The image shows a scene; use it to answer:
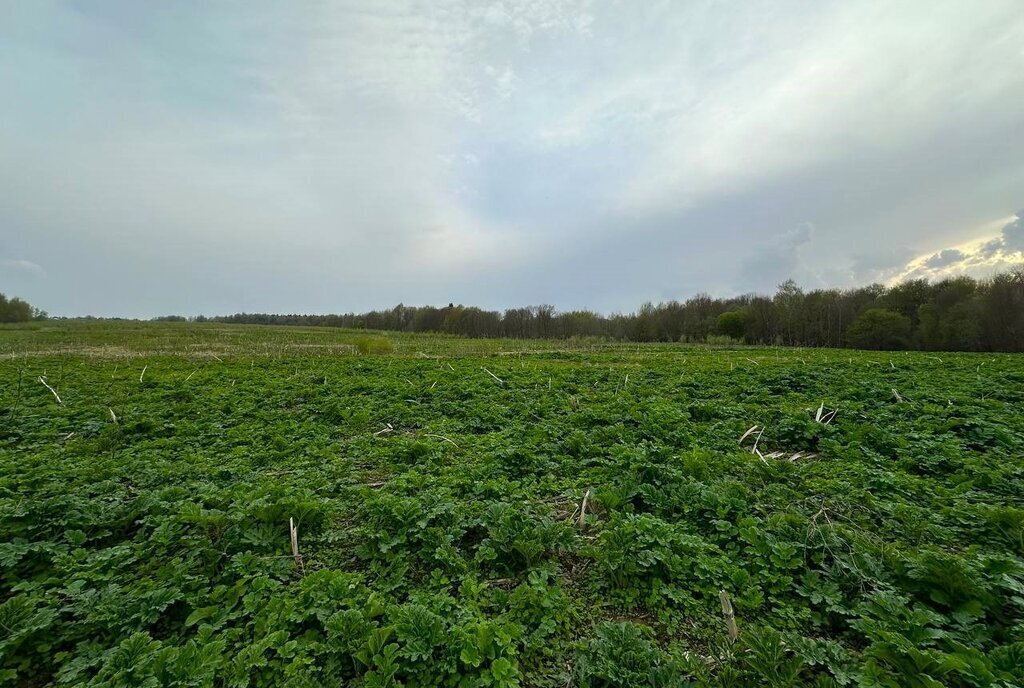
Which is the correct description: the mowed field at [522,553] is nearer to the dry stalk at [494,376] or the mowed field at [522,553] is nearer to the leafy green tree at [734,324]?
the dry stalk at [494,376]

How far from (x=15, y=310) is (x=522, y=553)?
122 meters

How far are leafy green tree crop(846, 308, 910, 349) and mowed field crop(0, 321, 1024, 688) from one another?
186 feet

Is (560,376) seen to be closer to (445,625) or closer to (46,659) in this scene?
(445,625)

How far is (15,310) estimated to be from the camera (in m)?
78.1

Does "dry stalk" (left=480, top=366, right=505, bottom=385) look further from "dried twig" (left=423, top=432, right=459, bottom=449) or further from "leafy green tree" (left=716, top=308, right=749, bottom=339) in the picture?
"leafy green tree" (left=716, top=308, right=749, bottom=339)

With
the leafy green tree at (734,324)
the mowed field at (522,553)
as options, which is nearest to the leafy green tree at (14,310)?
the mowed field at (522,553)

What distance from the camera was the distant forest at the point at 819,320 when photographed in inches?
1649

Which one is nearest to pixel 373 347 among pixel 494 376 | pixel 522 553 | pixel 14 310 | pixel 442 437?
pixel 494 376

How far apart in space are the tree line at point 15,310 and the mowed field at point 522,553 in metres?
109

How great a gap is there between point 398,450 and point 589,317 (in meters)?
82.5

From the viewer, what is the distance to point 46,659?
2.68m

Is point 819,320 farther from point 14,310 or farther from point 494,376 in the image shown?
point 14,310

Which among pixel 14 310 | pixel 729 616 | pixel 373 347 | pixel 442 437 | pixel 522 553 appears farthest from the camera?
pixel 14 310

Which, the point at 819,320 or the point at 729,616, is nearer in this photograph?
the point at 729,616
